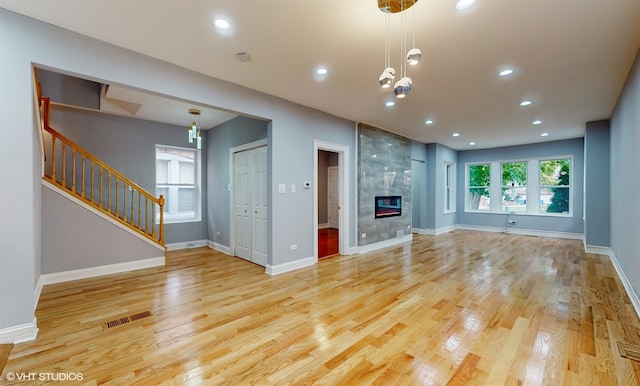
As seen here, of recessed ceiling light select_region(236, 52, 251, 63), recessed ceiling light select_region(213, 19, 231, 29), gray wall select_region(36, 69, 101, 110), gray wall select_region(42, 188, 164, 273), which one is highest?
gray wall select_region(36, 69, 101, 110)

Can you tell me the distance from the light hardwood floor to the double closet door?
51 cm

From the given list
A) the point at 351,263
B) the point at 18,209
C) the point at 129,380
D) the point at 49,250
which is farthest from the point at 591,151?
the point at 49,250

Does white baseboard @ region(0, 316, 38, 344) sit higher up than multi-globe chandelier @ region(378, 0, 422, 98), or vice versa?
multi-globe chandelier @ region(378, 0, 422, 98)

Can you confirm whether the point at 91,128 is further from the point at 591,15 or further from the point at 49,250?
the point at 591,15

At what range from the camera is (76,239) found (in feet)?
12.7

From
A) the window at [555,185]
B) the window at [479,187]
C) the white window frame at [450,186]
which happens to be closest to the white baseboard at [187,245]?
the white window frame at [450,186]

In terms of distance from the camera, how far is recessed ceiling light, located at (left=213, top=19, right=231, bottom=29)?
2314mm

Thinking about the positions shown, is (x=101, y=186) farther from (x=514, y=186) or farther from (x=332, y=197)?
(x=514, y=186)

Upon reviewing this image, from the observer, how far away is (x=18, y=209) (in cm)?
224

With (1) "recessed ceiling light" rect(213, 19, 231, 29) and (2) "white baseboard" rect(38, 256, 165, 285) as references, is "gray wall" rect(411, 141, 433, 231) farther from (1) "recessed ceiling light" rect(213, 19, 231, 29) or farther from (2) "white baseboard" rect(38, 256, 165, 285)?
(2) "white baseboard" rect(38, 256, 165, 285)

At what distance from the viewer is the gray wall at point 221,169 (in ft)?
16.9

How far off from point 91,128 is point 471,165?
10314mm

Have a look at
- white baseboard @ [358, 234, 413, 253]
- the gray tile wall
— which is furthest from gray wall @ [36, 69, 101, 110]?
white baseboard @ [358, 234, 413, 253]

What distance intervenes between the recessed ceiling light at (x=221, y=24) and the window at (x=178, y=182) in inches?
164
